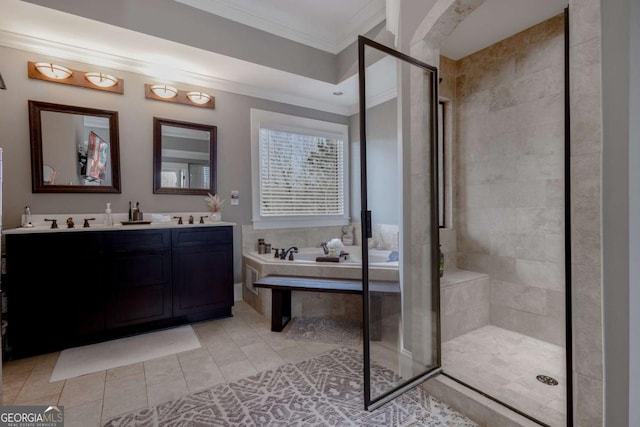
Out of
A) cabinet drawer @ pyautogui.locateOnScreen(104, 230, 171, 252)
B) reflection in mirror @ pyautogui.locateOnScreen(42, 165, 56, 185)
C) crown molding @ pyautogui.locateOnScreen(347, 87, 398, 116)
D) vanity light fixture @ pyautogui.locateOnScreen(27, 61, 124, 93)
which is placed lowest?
cabinet drawer @ pyautogui.locateOnScreen(104, 230, 171, 252)

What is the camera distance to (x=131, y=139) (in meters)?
3.29

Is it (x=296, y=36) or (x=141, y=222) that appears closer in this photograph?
(x=141, y=222)

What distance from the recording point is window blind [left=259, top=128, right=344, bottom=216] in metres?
4.14

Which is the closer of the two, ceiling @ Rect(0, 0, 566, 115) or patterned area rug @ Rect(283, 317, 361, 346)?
ceiling @ Rect(0, 0, 566, 115)

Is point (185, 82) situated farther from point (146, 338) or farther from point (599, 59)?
point (599, 59)

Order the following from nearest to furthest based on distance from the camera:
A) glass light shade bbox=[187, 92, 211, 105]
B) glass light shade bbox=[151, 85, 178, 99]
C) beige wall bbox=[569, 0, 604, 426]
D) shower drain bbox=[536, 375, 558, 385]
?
beige wall bbox=[569, 0, 604, 426] < shower drain bbox=[536, 375, 558, 385] < glass light shade bbox=[151, 85, 178, 99] < glass light shade bbox=[187, 92, 211, 105]

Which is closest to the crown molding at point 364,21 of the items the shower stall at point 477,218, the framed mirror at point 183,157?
the shower stall at point 477,218

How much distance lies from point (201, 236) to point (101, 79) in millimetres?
1933

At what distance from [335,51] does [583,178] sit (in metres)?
3.33

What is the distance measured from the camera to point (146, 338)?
9.26 feet

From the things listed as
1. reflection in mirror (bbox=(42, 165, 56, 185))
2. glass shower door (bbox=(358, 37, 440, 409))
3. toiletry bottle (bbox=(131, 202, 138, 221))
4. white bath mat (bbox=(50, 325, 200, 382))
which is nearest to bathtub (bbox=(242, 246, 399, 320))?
white bath mat (bbox=(50, 325, 200, 382))

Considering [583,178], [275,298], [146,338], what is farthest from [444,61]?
[146,338]

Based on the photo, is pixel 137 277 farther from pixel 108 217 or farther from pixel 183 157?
pixel 183 157

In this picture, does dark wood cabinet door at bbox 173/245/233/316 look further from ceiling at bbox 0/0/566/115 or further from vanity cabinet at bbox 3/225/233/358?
ceiling at bbox 0/0/566/115
